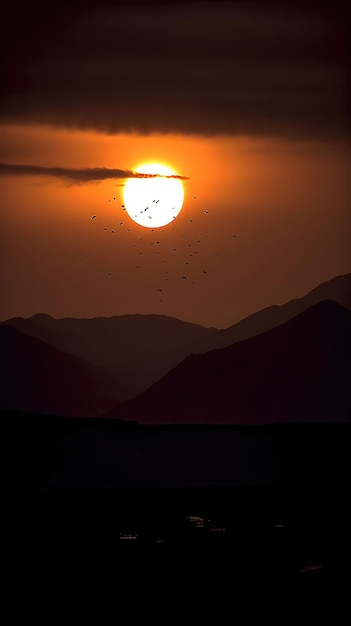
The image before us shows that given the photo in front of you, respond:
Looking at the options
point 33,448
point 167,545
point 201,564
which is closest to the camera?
point 201,564

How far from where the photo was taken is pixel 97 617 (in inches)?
684

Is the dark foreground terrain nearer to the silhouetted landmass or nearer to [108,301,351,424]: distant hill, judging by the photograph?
the silhouetted landmass

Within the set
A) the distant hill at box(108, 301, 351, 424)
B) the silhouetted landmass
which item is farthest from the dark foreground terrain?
the distant hill at box(108, 301, 351, 424)

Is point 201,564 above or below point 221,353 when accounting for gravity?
below

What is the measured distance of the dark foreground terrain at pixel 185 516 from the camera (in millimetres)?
19125

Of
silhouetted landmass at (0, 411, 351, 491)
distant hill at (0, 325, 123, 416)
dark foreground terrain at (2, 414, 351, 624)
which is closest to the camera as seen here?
dark foreground terrain at (2, 414, 351, 624)

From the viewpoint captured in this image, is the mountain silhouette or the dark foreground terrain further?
the mountain silhouette

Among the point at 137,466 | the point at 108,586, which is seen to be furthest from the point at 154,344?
the point at 108,586

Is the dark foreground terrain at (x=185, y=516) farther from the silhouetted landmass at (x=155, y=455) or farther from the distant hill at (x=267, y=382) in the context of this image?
the distant hill at (x=267, y=382)

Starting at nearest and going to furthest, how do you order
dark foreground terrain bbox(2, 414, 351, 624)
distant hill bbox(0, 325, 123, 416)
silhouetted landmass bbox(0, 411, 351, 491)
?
dark foreground terrain bbox(2, 414, 351, 624) → silhouetted landmass bbox(0, 411, 351, 491) → distant hill bbox(0, 325, 123, 416)

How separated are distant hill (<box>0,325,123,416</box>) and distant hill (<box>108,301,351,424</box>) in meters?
1.04

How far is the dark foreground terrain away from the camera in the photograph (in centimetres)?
1912

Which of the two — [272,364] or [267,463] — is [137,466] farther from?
[272,364]

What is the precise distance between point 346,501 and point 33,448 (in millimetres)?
7715
